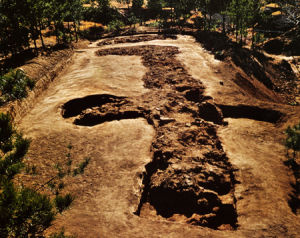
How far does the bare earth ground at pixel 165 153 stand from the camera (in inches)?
351

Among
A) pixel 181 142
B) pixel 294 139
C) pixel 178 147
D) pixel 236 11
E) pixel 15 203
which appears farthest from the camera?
pixel 236 11

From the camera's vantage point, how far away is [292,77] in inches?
1190

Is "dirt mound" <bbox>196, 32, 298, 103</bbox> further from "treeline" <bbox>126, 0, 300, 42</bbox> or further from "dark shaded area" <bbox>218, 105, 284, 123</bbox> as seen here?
"dark shaded area" <bbox>218, 105, 284, 123</bbox>

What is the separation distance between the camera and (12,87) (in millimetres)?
15875

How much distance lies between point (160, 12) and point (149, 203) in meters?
63.1

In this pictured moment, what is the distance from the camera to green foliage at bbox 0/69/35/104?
1519cm

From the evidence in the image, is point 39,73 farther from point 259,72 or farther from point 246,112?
point 259,72

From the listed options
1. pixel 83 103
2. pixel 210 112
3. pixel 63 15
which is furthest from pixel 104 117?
pixel 63 15

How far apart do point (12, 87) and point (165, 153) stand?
43.5ft

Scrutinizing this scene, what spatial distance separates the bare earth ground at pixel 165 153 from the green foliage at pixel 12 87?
174 centimetres

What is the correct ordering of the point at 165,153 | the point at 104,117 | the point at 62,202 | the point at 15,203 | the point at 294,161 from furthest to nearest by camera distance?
the point at 104,117
the point at 165,153
the point at 294,161
the point at 62,202
the point at 15,203

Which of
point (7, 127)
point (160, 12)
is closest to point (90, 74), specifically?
point (7, 127)

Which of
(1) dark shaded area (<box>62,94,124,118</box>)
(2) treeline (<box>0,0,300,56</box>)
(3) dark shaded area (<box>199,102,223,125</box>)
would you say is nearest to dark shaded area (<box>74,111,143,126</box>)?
(1) dark shaded area (<box>62,94,124,118</box>)

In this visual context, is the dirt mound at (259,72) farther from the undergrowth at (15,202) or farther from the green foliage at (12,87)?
the undergrowth at (15,202)
